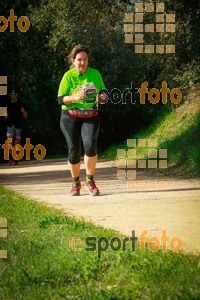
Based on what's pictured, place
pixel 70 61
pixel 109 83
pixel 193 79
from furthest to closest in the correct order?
pixel 109 83 → pixel 193 79 → pixel 70 61

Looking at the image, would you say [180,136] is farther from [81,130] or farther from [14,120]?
[81,130]

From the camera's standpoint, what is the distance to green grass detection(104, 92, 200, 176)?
15.9 metres

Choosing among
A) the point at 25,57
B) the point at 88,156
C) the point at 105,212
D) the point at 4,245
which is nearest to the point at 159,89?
the point at 25,57

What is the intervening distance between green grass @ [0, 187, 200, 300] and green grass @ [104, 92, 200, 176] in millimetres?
7885

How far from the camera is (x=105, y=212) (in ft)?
30.7

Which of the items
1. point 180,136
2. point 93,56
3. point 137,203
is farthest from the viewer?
point 93,56

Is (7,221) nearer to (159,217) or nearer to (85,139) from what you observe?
(159,217)

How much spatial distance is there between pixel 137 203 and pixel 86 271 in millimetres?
4367

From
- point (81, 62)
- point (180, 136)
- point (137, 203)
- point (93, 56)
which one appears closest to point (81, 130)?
point (81, 62)

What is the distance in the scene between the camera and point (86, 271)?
229 inches

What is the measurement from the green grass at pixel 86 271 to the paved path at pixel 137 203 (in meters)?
0.64

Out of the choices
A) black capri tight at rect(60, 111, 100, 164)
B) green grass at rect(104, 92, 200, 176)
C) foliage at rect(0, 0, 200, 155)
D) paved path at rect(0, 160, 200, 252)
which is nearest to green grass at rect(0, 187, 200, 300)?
paved path at rect(0, 160, 200, 252)

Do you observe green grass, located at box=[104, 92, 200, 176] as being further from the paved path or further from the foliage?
the foliage

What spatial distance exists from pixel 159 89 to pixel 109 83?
8196mm
